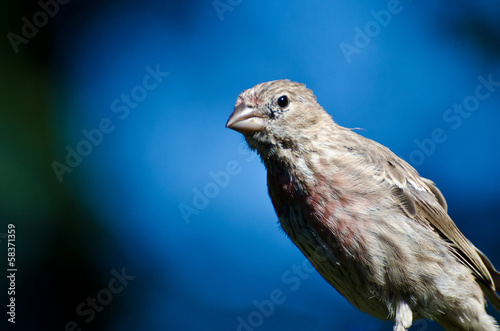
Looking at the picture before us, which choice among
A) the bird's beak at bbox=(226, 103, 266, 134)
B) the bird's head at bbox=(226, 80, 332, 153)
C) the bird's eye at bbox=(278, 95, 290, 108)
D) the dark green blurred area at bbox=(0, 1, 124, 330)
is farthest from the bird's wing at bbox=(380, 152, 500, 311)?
the dark green blurred area at bbox=(0, 1, 124, 330)

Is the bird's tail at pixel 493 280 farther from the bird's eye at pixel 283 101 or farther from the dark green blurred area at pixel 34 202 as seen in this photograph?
the dark green blurred area at pixel 34 202

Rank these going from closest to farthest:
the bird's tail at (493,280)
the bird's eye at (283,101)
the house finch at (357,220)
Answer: the house finch at (357,220), the bird's eye at (283,101), the bird's tail at (493,280)

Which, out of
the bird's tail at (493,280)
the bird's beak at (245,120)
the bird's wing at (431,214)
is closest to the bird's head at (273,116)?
the bird's beak at (245,120)

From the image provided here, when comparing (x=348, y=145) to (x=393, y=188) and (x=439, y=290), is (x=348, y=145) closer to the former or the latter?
(x=393, y=188)

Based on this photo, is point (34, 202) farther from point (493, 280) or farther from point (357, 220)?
point (493, 280)

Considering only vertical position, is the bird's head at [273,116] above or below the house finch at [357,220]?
above

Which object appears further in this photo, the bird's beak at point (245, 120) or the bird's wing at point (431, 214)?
the bird's wing at point (431, 214)

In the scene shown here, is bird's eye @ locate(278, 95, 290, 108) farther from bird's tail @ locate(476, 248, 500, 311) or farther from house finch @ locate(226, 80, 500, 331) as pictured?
bird's tail @ locate(476, 248, 500, 311)

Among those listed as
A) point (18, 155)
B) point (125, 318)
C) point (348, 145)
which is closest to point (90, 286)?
point (125, 318)
